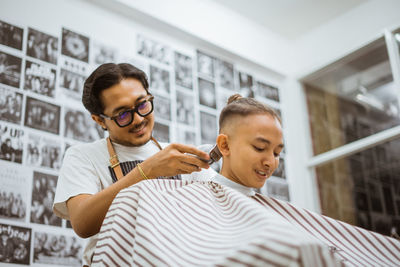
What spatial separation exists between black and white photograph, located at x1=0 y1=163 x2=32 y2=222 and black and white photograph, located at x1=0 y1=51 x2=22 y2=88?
0.46m

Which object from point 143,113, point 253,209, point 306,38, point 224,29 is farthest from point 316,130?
point 253,209

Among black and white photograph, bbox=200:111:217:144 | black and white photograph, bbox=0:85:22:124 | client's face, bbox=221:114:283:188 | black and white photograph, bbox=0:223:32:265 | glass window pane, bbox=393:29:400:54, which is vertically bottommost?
black and white photograph, bbox=0:223:32:265

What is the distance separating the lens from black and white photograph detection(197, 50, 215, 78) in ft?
11.0

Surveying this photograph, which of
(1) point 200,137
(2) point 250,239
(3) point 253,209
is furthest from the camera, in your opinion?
(1) point 200,137

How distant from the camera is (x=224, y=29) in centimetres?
356

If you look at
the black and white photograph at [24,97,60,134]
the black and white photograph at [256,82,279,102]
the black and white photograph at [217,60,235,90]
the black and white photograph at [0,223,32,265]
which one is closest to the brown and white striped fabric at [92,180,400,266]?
the black and white photograph at [0,223,32,265]

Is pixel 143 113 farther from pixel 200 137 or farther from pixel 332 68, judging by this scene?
pixel 332 68

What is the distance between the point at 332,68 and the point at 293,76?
1.21ft

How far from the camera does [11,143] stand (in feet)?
7.52

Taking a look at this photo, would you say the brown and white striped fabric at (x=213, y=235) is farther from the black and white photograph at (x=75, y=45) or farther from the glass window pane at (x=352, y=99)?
the glass window pane at (x=352, y=99)

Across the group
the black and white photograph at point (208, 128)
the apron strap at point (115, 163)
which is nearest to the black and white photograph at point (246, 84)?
the black and white photograph at point (208, 128)

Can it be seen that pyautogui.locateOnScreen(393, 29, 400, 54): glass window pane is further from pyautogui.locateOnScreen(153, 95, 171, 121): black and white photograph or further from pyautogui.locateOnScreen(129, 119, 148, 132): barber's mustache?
pyautogui.locateOnScreen(129, 119, 148, 132): barber's mustache

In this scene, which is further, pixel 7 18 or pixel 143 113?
pixel 7 18

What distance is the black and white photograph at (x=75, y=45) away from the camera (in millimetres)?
2678
